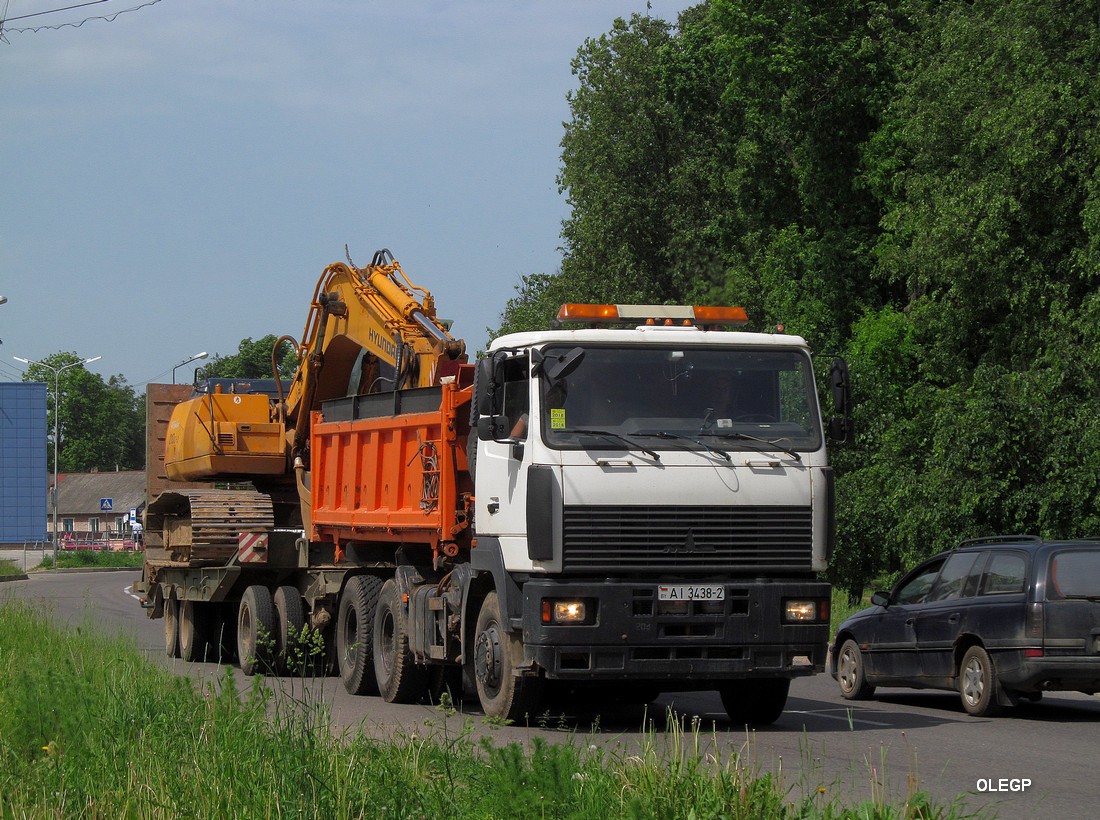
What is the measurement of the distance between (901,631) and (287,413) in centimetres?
937

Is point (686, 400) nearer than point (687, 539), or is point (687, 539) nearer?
point (687, 539)

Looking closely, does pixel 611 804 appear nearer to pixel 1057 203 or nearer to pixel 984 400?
pixel 984 400

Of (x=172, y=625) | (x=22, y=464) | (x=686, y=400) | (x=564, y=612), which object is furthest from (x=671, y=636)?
(x=22, y=464)

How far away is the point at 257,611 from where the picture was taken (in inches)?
727

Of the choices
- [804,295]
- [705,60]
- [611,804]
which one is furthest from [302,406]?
[705,60]

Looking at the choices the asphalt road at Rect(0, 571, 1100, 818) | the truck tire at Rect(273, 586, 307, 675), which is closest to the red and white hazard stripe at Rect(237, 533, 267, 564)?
the truck tire at Rect(273, 586, 307, 675)

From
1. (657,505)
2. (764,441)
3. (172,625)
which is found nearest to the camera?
(657,505)

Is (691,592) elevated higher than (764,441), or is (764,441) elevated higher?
(764,441)

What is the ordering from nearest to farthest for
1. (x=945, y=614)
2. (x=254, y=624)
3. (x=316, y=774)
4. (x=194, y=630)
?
1. (x=316, y=774)
2. (x=945, y=614)
3. (x=254, y=624)
4. (x=194, y=630)

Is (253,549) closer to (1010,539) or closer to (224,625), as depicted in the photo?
(224,625)

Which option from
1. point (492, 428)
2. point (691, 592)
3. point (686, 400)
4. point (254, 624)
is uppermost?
point (686, 400)

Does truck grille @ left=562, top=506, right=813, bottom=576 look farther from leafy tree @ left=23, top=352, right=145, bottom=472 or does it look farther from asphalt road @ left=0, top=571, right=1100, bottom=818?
leafy tree @ left=23, top=352, right=145, bottom=472

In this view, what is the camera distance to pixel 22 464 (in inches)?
3243

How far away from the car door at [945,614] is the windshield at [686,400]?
287 centimetres
